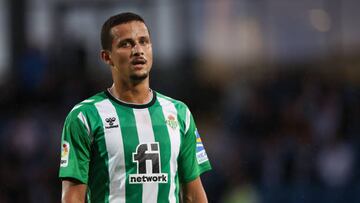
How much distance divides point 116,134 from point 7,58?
28.9 ft

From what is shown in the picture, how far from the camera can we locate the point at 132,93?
4281mm

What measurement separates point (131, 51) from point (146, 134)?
0.40m

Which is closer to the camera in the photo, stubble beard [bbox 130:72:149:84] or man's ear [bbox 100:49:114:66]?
stubble beard [bbox 130:72:149:84]

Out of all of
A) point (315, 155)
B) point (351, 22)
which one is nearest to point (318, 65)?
point (351, 22)

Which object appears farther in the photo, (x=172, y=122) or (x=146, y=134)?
(x=172, y=122)

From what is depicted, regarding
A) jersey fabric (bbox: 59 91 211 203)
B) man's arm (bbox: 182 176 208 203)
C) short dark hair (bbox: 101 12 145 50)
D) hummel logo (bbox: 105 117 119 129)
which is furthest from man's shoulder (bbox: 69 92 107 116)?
man's arm (bbox: 182 176 208 203)

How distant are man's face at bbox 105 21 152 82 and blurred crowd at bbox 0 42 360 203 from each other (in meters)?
4.53

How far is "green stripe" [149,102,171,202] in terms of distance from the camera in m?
4.15

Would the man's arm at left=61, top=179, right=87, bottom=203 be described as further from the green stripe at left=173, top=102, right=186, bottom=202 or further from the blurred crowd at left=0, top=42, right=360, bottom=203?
the blurred crowd at left=0, top=42, right=360, bottom=203

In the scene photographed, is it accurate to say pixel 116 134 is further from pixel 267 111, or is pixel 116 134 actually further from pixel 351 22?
pixel 351 22

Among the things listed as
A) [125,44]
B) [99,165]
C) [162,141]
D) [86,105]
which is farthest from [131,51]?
[99,165]

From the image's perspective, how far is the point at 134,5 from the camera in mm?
12250

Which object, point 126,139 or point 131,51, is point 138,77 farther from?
point 126,139

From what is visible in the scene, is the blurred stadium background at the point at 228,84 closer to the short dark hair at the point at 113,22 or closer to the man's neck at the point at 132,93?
the man's neck at the point at 132,93
